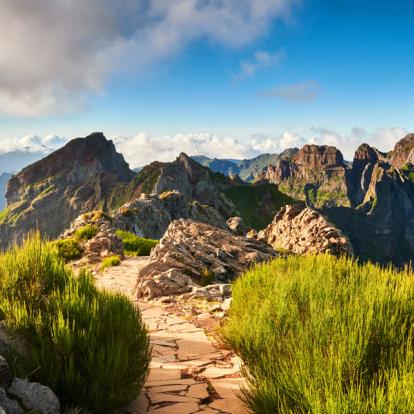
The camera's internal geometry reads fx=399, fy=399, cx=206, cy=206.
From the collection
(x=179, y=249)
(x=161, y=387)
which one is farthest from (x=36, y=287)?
(x=179, y=249)

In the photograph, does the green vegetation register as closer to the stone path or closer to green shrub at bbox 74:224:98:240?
green shrub at bbox 74:224:98:240

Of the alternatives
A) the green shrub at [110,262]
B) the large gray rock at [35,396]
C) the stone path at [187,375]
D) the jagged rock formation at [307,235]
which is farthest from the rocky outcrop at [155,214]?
the large gray rock at [35,396]

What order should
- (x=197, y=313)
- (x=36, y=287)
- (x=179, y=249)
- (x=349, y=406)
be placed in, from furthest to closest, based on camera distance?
1. (x=179, y=249)
2. (x=197, y=313)
3. (x=36, y=287)
4. (x=349, y=406)

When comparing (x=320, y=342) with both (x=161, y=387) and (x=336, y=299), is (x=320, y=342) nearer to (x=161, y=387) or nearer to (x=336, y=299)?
(x=336, y=299)

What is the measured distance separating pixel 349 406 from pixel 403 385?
50cm

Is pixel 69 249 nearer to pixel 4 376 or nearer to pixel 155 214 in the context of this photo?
pixel 4 376

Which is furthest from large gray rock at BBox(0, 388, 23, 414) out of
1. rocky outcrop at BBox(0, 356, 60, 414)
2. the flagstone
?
the flagstone

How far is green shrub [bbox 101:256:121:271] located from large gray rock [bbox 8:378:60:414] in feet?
46.8

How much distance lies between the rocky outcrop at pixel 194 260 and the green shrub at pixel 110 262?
277cm

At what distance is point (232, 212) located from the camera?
121938 millimetres

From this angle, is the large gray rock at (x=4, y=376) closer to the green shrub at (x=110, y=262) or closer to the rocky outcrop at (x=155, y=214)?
the green shrub at (x=110, y=262)

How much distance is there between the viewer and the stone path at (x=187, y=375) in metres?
5.36

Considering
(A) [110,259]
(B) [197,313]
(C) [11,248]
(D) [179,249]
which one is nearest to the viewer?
(C) [11,248]

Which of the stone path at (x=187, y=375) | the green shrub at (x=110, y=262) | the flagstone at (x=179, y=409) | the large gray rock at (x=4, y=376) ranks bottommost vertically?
the stone path at (x=187, y=375)
